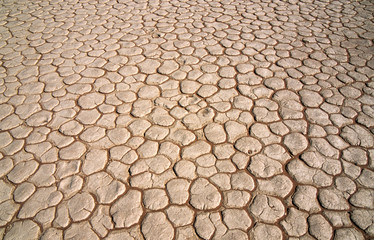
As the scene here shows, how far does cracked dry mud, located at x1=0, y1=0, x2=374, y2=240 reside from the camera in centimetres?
211

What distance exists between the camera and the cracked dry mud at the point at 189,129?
2.11 metres

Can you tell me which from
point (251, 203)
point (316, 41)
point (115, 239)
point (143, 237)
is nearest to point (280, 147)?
point (251, 203)

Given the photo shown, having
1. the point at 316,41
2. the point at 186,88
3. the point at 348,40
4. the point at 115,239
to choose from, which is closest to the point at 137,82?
the point at 186,88

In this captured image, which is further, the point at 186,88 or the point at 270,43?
the point at 270,43

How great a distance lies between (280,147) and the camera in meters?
2.62

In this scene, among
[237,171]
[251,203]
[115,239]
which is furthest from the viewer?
[237,171]

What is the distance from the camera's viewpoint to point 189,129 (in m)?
2.82

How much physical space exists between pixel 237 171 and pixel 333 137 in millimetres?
1036

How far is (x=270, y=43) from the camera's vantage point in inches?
162

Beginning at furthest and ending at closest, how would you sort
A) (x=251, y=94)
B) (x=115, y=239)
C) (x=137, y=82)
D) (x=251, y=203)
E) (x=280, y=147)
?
(x=137, y=82), (x=251, y=94), (x=280, y=147), (x=251, y=203), (x=115, y=239)

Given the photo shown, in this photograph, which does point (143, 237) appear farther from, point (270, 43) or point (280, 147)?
point (270, 43)

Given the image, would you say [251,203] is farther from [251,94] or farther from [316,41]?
[316,41]

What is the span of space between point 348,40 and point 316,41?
1.52ft

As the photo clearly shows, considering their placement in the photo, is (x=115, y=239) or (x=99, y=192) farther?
(x=99, y=192)
